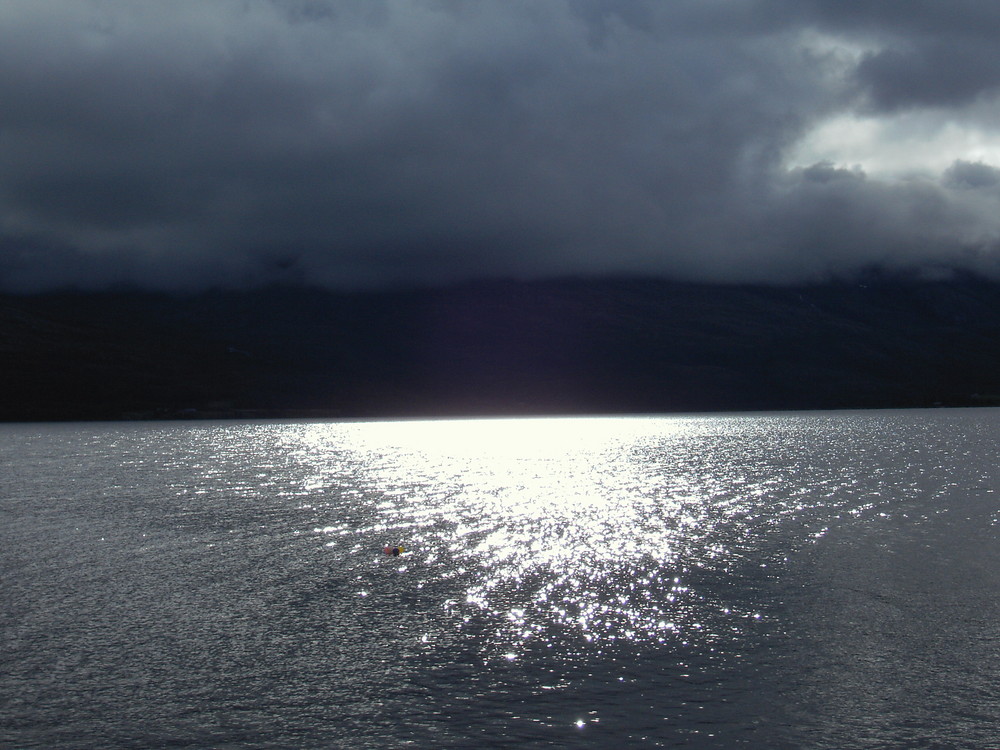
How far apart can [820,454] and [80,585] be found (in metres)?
156

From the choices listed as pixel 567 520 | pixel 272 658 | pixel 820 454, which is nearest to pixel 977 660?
→ pixel 272 658

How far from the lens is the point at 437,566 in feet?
192

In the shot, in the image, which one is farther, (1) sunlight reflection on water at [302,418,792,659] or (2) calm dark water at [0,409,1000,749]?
(1) sunlight reflection on water at [302,418,792,659]

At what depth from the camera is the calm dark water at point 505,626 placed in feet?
99.5

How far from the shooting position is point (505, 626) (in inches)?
1663

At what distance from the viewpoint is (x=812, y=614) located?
44.6 meters

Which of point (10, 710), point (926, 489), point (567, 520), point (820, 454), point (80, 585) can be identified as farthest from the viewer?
point (820, 454)

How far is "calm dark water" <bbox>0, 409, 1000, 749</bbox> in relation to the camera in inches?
1194

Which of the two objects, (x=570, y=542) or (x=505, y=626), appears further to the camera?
(x=570, y=542)

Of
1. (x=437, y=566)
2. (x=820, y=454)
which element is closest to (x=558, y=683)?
(x=437, y=566)

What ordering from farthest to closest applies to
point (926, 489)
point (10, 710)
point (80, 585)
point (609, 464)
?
point (609, 464) < point (926, 489) < point (80, 585) < point (10, 710)

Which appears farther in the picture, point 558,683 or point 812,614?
point 812,614

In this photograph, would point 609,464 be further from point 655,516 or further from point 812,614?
point 812,614

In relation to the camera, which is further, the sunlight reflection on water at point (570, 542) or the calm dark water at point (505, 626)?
the sunlight reflection on water at point (570, 542)
